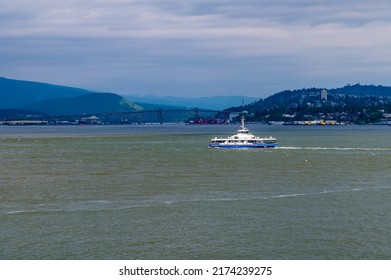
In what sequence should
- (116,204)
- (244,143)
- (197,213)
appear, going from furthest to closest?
(244,143)
(116,204)
(197,213)

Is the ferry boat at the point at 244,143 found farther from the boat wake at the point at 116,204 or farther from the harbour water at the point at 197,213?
the boat wake at the point at 116,204

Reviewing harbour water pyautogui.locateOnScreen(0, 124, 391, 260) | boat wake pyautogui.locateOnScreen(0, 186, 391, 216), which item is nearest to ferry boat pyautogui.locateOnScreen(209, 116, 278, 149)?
harbour water pyautogui.locateOnScreen(0, 124, 391, 260)

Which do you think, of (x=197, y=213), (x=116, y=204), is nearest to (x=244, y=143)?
(x=116, y=204)

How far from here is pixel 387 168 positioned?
31047 mm

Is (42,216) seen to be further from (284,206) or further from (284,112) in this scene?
(284,112)

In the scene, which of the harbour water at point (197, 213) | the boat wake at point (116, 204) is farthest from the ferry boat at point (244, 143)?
the boat wake at point (116, 204)

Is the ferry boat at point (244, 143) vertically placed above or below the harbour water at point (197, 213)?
above

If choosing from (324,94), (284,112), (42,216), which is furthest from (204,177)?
(324,94)

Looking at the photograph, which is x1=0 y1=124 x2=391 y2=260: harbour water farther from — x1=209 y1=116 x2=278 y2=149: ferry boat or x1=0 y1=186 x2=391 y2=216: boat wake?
x1=209 y1=116 x2=278 y2=149: ferry boat

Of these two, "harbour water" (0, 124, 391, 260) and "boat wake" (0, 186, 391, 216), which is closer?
"harbour water" (0, 124, 391, 260)

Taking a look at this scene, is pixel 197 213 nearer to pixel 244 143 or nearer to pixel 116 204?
pixel 116 204

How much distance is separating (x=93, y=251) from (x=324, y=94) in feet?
624

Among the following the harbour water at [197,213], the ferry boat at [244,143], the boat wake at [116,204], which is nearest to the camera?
the harbour water at [197,213]

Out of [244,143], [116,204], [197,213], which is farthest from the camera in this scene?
[244,143]
